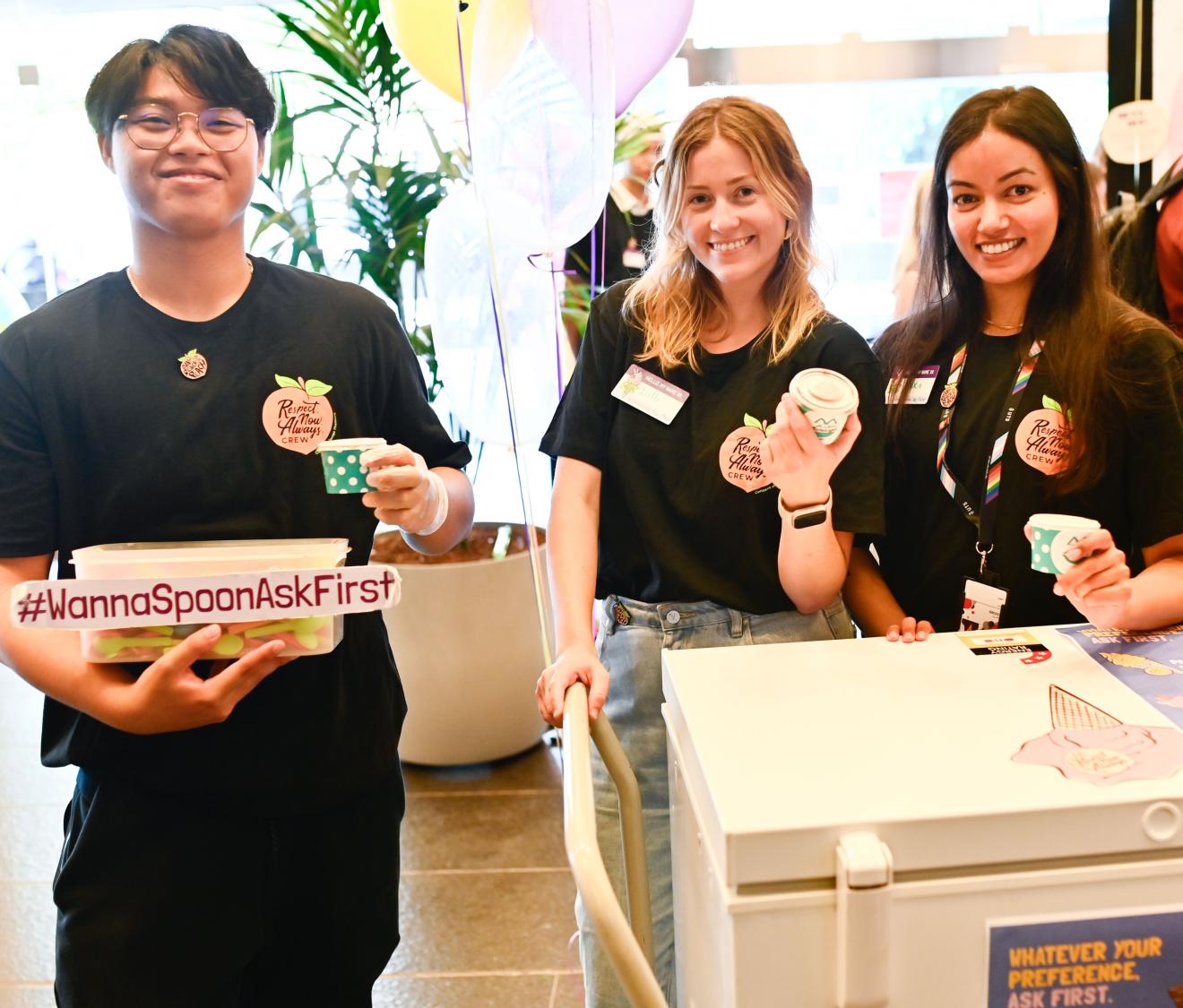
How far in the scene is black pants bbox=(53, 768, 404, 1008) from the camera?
134 centimetres

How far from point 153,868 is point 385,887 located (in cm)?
31

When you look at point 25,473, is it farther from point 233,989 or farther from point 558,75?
point 558,75

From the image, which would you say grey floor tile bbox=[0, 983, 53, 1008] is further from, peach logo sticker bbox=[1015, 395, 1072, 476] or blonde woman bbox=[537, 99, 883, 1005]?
peach logo sticker bbox=[1015, 395, 1072, 476]

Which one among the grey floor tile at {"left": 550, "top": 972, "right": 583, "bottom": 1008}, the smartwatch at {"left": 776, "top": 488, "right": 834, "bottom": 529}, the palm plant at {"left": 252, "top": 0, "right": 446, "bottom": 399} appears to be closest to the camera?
the smartwatch at {"left": 776, "top": 488, "right": 834, "bottom": 529}

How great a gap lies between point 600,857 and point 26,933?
2.12m

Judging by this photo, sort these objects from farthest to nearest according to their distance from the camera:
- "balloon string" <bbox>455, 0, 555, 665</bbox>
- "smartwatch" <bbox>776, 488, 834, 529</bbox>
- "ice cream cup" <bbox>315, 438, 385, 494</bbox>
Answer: "balloon string" <bbox>455, 0, 555, 665</bbox> → "smartwatch" <bbox>776, 488, 834, 529</bbox> → "ice cream cup" <bbox>315, 438, 385, 494</bbox>

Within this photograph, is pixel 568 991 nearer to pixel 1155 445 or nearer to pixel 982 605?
pixel 982 605

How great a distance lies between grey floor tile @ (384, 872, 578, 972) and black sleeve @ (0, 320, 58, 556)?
4.78ft

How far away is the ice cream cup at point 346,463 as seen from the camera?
1279 mm

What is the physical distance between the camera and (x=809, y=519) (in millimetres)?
1409

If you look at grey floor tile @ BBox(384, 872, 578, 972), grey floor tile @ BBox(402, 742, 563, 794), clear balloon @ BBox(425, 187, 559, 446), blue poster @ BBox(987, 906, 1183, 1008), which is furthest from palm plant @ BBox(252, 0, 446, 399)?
blue poster @ BBox(987, 906, 1183, 1008)

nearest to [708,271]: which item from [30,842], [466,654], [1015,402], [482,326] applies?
[1015,402]

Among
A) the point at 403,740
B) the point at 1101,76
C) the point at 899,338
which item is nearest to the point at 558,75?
the point at 899,338

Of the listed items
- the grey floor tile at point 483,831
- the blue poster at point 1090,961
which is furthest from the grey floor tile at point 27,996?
the blue poster at point 1090,961
